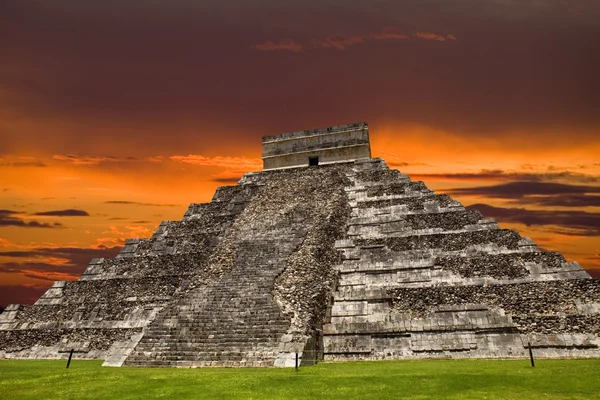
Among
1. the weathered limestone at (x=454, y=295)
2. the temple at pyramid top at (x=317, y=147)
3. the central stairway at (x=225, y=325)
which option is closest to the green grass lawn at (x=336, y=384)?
the weathered limestone at (x=454, y=295)

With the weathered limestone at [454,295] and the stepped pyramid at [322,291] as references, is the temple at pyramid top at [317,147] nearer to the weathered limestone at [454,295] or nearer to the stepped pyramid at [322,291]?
the stepped pyramid at [322,291]

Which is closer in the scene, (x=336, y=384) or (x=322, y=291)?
(x=336, y=384)

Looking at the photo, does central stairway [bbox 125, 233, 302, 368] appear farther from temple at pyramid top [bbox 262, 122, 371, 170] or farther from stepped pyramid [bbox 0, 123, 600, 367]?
temple at pyramid top [bbox 262, 122, 371, 170]

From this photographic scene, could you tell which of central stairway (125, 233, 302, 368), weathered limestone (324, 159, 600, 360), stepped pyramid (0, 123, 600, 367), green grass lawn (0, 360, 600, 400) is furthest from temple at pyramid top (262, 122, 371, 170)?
green grass lawn (0, 360, 600, 400)

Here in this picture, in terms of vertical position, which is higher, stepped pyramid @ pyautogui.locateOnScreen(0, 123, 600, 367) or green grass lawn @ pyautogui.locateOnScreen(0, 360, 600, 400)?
stepped pyramid @ pyautogui.locateOnScreen(0, 123, 600, 367)

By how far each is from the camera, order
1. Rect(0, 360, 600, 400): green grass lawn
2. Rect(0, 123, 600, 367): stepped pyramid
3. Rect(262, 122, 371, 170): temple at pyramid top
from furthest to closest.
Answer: Rect(262, 122, 371, 170): temple at pyramid top
Rect(0, 123, 600, 367): stepped pyramid
Rect(0, 360, 600, 400): green grass lawn

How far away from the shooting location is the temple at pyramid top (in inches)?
1296

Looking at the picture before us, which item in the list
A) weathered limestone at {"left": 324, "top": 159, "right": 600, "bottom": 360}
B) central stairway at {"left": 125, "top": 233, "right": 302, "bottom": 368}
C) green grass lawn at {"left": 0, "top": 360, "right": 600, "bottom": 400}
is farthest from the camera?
weathered limestone at {"left": 324, "top": 159, "right": 600, "bottom": 360}

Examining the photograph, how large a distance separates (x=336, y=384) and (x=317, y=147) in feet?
81.1

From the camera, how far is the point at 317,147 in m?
33.8

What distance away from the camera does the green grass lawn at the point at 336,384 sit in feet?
30.6

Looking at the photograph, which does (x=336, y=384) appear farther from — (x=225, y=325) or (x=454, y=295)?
(x=454, y=295)

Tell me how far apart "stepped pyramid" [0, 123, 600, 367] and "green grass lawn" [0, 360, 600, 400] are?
3088 millimetres

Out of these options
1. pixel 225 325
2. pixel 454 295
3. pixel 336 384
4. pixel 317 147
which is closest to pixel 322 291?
pixel 225 325
